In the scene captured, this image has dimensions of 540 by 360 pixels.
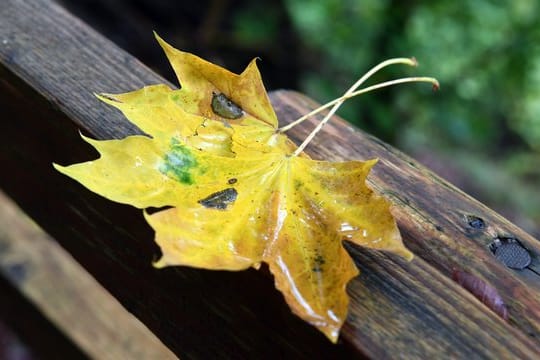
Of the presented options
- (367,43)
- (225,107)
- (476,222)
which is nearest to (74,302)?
(225,107)

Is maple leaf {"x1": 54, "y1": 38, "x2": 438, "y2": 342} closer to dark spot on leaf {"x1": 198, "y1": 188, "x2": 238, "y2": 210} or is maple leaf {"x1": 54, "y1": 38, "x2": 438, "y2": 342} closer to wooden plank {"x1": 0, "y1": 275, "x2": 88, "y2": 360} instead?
dark spot on leaf {"x1": 198, "y1": 188, "x2": 238, "y2": 210}

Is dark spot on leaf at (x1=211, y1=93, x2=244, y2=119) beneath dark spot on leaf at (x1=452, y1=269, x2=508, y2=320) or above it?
beneath

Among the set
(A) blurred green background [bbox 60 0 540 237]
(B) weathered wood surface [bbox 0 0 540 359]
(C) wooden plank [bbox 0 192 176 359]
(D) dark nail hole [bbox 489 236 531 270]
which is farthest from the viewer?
(A) blurred green background [bbox 60 0 540 237]

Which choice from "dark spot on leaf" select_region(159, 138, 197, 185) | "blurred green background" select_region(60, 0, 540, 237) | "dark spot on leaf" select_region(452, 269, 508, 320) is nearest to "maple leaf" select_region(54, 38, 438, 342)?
"dark spot on leaf" select_region(159, 138, 197, 185)

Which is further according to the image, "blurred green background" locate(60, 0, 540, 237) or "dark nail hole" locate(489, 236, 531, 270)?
"blurred green background" locate(60, 0, 540, 237)

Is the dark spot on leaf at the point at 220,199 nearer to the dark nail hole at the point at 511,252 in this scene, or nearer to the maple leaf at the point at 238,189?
the maple leaf at the point at 238,189

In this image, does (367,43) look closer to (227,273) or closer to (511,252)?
(511,252)

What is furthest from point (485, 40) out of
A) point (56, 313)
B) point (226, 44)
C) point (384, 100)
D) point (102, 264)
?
point (102, 264)

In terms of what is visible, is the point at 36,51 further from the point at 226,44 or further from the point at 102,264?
the point at 226,44
